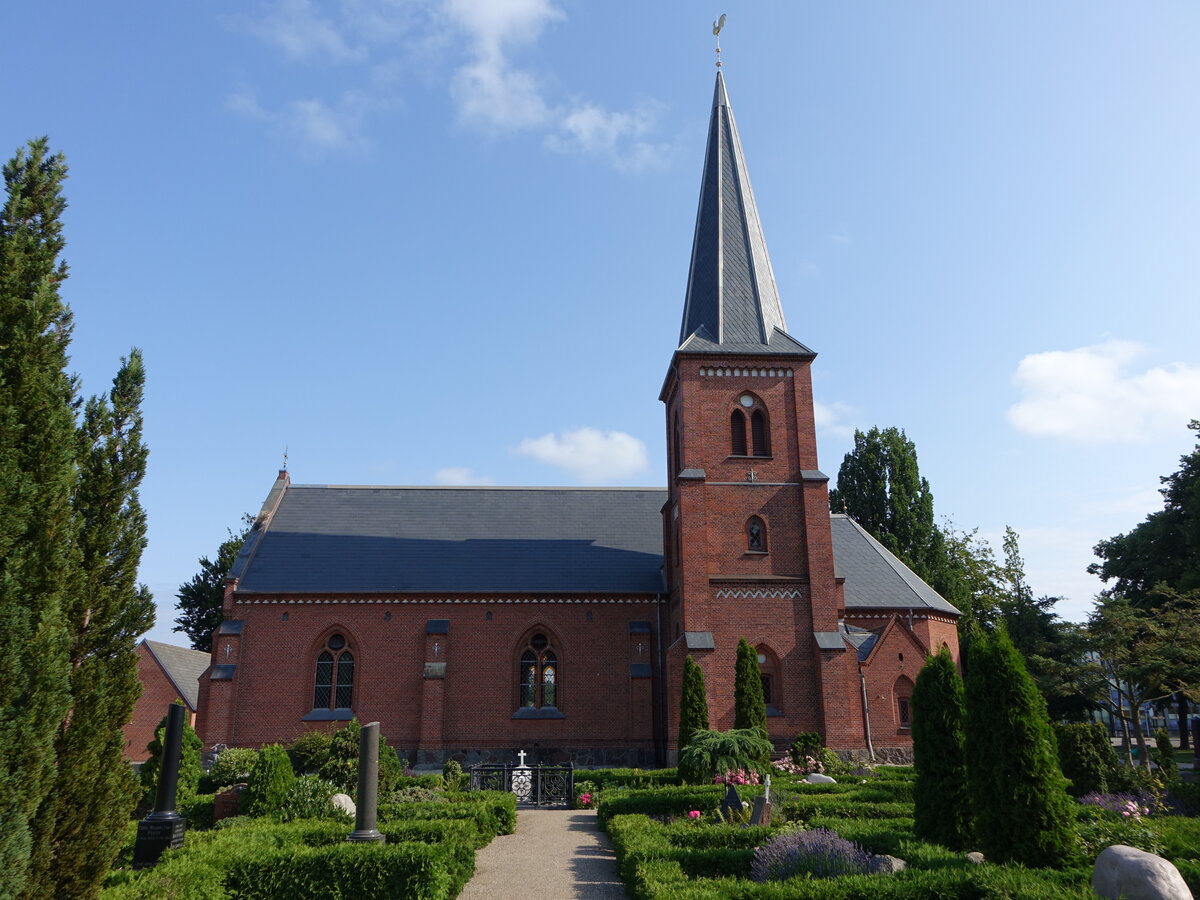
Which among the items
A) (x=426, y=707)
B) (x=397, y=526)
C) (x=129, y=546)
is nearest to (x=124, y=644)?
(x=129, y=546)

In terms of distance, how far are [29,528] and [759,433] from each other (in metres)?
23.0

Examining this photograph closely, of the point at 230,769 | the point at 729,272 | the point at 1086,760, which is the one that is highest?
the point at 729,272

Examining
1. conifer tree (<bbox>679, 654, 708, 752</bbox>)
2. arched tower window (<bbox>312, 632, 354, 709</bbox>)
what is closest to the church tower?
conifer tree (<bbox>679, 654, 708, 752</bbox>)

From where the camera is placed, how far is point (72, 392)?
24.1 feet

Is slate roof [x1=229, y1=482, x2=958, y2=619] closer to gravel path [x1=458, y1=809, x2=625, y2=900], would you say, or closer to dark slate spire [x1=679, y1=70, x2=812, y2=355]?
dark slate spire [x1=679, y1=70, x2=812, y2=355]

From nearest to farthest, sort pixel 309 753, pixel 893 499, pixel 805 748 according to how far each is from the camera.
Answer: pixel 309 753, pixel 805 748, pixel 893 499

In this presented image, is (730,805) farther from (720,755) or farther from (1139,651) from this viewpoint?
(1139,651)

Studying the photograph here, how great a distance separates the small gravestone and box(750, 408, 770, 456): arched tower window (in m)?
14.5

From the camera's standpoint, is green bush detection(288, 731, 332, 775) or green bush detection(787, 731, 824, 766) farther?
green bush detection(787, 731, 824, 766)

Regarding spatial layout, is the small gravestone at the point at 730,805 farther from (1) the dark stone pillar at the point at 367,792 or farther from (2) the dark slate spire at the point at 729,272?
(2) the dark slate spire at the point at 729,272

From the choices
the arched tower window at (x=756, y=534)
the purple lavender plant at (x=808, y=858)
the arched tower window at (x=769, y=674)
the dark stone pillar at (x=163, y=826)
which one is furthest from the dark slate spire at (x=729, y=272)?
the dark stone pillar at (x=163, y=826)

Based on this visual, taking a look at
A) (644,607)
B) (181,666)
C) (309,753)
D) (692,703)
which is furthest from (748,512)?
(181,666)

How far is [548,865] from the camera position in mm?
12586

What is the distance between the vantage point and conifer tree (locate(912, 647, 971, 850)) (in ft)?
37.0
